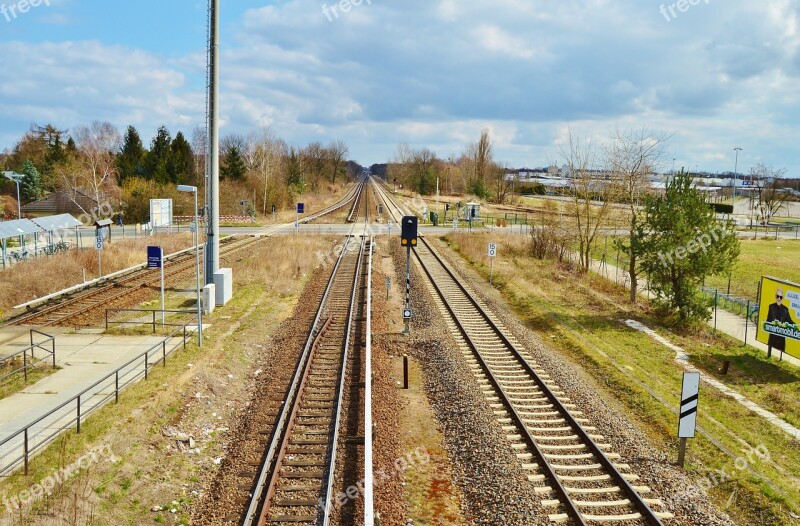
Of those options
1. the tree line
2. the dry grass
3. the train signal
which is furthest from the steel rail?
the tree line

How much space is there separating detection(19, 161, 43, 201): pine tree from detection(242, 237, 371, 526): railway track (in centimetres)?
6946

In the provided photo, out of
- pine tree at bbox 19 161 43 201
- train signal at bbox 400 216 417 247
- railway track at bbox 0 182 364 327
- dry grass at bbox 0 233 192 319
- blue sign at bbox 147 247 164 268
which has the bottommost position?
railway track at bbox 0 182 364 327

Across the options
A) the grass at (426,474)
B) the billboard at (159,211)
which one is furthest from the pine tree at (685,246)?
the billboard at (159,211)

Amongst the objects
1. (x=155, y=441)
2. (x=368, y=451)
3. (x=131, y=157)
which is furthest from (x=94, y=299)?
(x=131, y=157)

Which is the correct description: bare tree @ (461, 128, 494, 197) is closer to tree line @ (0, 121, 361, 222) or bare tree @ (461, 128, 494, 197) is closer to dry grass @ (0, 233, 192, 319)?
tree line @ (0, 121, 361, 222)

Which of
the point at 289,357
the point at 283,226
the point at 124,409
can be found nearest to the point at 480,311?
the point at 289,357

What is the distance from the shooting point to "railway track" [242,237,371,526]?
9359mm

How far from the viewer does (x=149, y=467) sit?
10680mm

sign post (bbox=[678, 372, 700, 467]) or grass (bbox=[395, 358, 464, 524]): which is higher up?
sign post (bbox=[678, 372, 700, 467])

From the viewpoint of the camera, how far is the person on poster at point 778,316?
1853 cm

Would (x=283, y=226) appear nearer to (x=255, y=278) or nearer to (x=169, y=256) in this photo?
(x=169, y=256)

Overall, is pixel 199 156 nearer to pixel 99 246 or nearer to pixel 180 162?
pixel 180 162

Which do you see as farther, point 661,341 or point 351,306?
point 351,306

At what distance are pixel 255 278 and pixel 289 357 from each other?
13.9m
